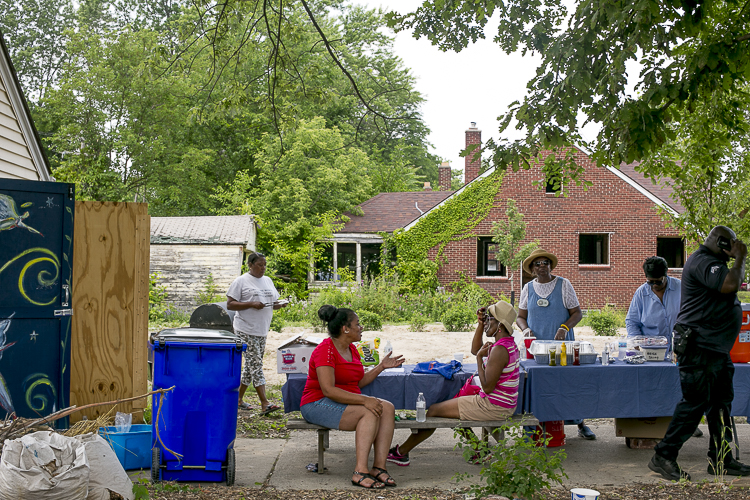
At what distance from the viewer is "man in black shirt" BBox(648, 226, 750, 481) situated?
16.8 ft

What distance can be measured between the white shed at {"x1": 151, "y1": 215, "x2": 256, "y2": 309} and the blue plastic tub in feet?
42.3

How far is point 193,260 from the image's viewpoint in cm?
1873

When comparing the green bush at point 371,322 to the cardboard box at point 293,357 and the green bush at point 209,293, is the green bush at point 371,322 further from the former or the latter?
the cardboard box at point 293,357

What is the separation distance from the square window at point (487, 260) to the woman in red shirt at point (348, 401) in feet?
64.0

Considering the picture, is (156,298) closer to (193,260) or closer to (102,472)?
(193,260)

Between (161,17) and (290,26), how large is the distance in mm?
36777

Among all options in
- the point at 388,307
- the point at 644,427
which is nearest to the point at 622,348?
the point at 644,427

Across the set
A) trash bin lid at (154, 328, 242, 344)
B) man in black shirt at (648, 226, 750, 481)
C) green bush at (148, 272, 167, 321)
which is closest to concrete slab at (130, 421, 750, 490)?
man in black shirt at (648, 226, 750, 481)

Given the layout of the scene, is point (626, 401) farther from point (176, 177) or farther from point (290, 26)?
point (176, 177)

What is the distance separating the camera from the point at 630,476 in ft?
17.3

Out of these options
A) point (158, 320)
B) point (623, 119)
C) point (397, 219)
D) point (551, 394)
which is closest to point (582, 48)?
point (623, 119)

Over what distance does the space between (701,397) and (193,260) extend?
15.6m

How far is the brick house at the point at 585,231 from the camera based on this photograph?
2412 cm

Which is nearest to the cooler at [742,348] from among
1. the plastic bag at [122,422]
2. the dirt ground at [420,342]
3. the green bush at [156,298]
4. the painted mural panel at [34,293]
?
the plastic bag at [122,422]
